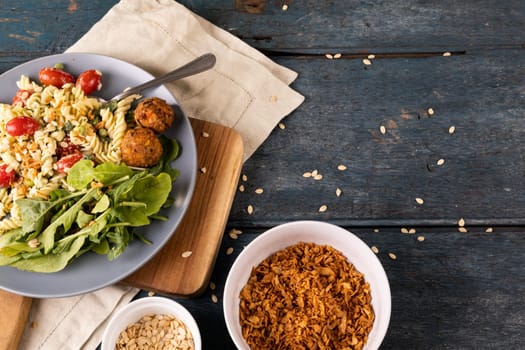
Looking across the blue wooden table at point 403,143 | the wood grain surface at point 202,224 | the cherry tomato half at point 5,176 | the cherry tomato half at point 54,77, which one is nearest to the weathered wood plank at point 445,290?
the blue wooden table at point 403,143

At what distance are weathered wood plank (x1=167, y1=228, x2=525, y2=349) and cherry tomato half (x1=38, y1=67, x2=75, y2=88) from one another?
91cm

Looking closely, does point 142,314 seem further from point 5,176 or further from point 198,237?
point 5,176

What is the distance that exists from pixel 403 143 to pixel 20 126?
1.54m

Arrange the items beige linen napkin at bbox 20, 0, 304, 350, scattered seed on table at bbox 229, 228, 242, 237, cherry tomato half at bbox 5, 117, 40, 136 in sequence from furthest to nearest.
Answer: beige linen napkin at bbox 20, 0, 304, 350
scattered seed on table at bbox 229, 228, 242, 237
cherry tomato half at bbox 5, 117, 40, 136

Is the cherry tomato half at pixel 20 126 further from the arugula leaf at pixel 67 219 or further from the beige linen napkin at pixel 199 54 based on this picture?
the beige linen napkin at pixel 199 54

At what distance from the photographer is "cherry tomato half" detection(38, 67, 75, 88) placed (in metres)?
2.05

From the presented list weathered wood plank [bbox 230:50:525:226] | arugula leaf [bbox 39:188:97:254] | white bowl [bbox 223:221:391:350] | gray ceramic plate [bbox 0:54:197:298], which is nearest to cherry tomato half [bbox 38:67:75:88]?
gray ceramic plate [bbox 0:54:197:298]

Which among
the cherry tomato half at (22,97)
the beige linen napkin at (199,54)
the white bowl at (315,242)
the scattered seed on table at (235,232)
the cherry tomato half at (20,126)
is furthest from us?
the beige linen napkin at (199,54)

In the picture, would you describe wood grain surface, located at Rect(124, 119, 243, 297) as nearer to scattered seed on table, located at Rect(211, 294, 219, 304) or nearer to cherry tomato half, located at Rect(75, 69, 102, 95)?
scattered seed on table, located at Rect(211, 294, 219, 304)

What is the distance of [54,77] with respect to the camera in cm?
205

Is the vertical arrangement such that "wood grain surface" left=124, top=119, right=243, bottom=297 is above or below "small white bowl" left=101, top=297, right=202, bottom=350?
above

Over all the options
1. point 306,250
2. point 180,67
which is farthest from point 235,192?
point 180,67

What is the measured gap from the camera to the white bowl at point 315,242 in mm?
1790

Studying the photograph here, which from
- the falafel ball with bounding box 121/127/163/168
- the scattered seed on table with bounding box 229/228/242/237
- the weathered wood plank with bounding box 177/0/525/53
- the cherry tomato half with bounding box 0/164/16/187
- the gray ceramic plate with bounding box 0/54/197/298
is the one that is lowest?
the scattered seed on table with bounding box 229/228/242/237
